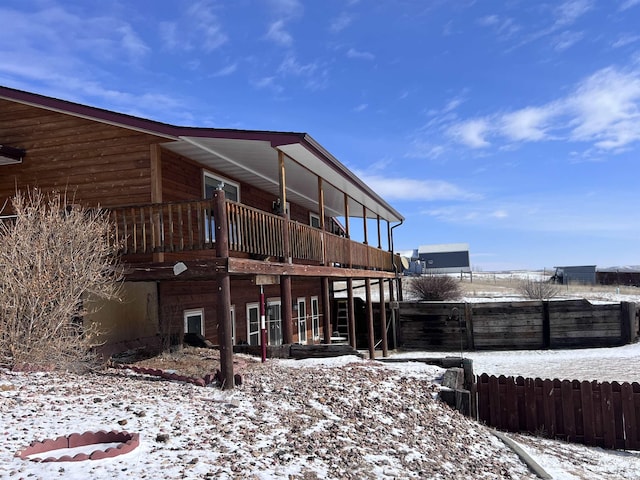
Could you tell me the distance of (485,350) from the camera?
71.1ft

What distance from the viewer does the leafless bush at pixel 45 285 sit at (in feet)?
22.9

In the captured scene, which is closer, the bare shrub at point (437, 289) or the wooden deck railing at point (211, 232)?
the wooden deck railing at point (211, 232)

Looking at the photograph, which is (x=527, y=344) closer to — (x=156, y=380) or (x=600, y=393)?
(x=600, y=393)

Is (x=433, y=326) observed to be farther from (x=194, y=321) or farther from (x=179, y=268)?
(x=179, y=268)

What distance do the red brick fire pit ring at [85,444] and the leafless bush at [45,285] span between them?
291 centimetres

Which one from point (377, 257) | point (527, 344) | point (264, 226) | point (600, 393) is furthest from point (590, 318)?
point (264, 226)

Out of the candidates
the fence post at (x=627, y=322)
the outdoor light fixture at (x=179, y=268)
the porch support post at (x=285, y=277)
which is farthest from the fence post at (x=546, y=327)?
the outdoor light fixture at (x=179, y=268)

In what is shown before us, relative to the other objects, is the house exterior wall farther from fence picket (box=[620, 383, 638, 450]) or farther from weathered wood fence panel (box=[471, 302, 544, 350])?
weathered wood fence panel (box=[471, 302, 544, 350])

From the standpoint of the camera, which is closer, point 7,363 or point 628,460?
point 7,363

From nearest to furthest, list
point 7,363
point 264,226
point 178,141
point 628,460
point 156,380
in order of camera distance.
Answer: point 7,363 < point 156,380 < point 628,460 < point 264,226 < point 178,141

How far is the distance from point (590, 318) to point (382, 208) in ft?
30.6

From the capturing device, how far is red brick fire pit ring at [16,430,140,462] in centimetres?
411

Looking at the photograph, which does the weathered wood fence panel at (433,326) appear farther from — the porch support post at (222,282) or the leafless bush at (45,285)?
the leafless bush at (45,285)

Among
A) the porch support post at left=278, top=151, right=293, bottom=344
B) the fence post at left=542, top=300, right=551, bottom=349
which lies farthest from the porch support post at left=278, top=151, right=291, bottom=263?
the fence post at left=542, top=300, right=551, bottom=349
